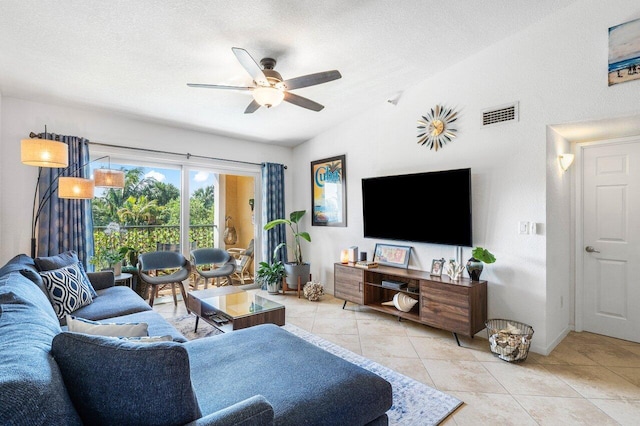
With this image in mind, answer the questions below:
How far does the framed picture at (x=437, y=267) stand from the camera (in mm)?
3434

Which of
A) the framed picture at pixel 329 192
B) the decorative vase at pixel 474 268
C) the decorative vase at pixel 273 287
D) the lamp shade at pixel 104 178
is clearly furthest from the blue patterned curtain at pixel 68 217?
the decorative vase at pixel 474 268

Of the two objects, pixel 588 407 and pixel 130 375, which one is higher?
pixel 130 375

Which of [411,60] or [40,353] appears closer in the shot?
[40,353]

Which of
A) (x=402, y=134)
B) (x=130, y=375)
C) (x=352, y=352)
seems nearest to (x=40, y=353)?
(x=130, y=375)

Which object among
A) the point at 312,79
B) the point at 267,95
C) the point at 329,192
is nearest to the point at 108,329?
the point at 267,95

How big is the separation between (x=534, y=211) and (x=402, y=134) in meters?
1.76

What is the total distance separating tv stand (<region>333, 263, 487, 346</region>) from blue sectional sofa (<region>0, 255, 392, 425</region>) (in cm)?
175

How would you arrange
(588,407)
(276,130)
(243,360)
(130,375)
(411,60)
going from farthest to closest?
(276,130)
(411,60)
(588,407)
(243,360)
(130,375)

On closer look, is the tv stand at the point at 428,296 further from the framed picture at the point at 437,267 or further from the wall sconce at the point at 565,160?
the wall sconce at the point at 565,160

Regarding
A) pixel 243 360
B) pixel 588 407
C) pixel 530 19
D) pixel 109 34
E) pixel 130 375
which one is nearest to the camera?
pixel 130 375

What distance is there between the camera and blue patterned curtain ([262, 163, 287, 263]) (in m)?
5.38

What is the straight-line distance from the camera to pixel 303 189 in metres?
5.60

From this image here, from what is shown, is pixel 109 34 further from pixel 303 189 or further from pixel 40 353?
pixel 303 189

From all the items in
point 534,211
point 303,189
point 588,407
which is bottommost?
point 588,407
